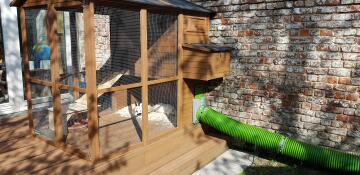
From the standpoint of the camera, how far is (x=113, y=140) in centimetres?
397

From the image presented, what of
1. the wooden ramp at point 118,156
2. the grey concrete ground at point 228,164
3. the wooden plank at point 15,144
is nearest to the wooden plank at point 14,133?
the wooden ramp at point 118,156

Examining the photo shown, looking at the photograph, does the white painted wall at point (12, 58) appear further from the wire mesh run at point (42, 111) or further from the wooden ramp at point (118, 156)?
the wire mesh run at point (42, 111)

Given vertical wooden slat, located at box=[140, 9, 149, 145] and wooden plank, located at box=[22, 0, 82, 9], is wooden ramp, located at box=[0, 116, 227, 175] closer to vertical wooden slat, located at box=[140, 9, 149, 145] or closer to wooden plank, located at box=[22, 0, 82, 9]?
vertical wooden slat, located at box=[140, 9, 149, 145]

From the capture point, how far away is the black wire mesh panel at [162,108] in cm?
433

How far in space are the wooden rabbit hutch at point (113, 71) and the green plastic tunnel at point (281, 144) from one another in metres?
0.53

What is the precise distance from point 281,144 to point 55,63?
319 centimetres

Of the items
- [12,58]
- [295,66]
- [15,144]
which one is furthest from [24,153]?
[295,66]

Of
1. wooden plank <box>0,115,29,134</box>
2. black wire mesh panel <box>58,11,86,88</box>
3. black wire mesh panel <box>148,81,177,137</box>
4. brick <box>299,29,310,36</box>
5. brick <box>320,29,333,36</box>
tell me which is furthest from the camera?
wooden plank <box>0,115,29,134</box>

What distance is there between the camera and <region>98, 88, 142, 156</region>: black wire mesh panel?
3854mm

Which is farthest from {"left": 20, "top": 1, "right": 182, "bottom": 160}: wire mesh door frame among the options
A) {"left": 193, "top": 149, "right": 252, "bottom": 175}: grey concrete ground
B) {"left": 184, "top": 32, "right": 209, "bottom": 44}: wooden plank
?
{"left": 193, "top": 149, "right": 252, "bottom": 175}: grey concrete ground

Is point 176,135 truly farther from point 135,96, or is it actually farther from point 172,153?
point 135,96

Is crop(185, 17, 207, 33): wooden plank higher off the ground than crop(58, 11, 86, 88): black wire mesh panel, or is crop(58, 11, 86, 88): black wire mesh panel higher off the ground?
crop(185, 17, 207, 33): wooden plank

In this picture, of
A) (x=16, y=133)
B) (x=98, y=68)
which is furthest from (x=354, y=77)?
(x=16, y=133)

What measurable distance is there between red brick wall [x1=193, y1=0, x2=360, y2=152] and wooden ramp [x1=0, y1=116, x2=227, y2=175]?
0.90 m
